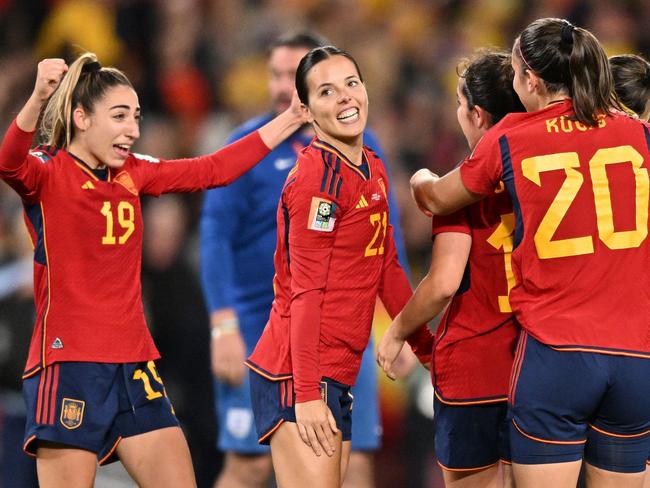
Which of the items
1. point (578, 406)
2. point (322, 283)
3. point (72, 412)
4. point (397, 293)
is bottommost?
point (72, 412)

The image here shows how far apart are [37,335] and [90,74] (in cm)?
99

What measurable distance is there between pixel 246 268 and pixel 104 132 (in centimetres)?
149

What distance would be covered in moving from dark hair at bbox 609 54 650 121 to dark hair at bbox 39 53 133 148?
184 cm

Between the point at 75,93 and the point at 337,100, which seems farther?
the point at 75,93

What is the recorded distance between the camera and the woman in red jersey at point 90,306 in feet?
12.6

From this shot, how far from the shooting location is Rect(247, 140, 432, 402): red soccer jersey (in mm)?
3580

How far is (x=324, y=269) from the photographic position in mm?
3600

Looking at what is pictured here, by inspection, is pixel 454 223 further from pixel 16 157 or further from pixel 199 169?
pixel 16 157

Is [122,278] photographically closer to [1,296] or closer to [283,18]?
[1,296]

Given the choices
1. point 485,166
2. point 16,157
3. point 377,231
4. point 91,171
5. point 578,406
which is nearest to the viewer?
point 578,406

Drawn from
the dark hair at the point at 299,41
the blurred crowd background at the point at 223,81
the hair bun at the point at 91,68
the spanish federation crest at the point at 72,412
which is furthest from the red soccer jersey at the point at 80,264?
the blurred crowd background at the point at 223,81

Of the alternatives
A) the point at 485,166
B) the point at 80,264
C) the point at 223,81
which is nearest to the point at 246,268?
the point at 80,264

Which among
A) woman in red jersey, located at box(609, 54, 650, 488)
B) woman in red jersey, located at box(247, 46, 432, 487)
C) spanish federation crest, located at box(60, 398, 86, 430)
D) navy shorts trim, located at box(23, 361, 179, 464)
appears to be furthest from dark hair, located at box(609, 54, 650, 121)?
spanish federation crest, located at box(60, 398, 86, 430)

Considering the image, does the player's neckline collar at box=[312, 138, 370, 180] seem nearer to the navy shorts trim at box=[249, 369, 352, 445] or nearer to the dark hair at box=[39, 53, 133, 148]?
the navy shorts trim at box=[249, 369, 352, 445]
